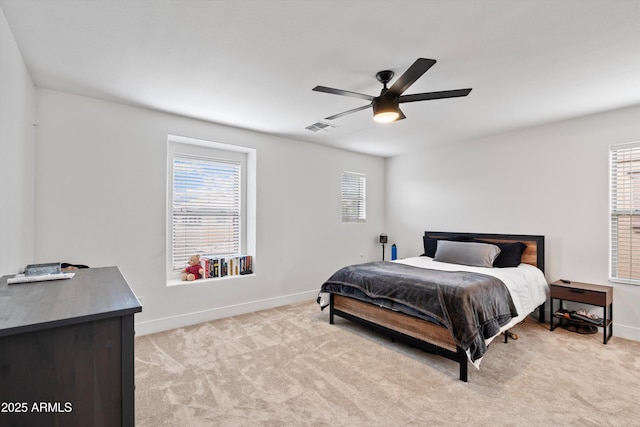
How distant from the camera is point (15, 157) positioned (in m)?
2.15

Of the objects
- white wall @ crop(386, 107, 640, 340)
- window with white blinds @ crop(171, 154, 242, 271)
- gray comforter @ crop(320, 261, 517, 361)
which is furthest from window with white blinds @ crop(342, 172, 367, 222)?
gray comforter @ crop(320, 261, 517, 361)

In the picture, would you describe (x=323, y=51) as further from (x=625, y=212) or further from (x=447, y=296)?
(x=625, y=212)

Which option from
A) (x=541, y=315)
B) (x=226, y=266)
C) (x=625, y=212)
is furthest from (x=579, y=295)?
(x=226, y=266)

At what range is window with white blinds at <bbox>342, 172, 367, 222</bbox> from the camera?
538 centimetres

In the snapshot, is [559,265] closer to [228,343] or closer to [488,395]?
[488,395]

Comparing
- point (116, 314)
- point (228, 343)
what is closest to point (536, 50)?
point (116, 314)

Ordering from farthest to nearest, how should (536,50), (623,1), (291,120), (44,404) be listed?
(291,120)
(536,50)
(623,1)
(44,404)

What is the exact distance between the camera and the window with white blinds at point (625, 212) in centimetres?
329

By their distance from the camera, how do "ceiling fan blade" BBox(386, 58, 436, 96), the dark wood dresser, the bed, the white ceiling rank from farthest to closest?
1. the bed
2. "ceiling fan blade" BBox(386, 58, 436, 96)
3. the white ceiling
4. the dark wood dresser

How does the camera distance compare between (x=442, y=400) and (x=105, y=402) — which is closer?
(x=105, y=402)

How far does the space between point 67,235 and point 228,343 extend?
186 centimetres

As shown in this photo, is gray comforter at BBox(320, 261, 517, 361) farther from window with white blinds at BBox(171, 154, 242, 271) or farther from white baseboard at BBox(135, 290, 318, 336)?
window with white blinds at BBox(171, 154, 242, 271)

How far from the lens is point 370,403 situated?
2117mm

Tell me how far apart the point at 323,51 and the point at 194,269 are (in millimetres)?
2972
